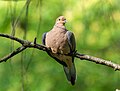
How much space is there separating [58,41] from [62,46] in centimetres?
5

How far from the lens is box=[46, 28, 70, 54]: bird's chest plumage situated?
1.48 meters

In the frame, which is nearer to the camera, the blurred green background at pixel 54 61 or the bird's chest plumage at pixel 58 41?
the bird's chest plumage at pixel 58 41

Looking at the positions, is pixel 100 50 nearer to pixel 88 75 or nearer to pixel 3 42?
pixel 88 75

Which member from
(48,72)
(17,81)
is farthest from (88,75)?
(17,81)

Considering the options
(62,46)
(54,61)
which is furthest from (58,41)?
(54,61)

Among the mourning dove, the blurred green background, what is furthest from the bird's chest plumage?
the blurred green background

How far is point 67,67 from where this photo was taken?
1.60 meters

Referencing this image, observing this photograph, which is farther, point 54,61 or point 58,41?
point 54,61

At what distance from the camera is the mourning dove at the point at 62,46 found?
148 centimetres

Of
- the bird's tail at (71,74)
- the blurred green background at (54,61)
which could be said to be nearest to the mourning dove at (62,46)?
the bird's tail at (71,74)

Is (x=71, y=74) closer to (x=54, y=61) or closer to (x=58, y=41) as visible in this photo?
(x=58, y=41)

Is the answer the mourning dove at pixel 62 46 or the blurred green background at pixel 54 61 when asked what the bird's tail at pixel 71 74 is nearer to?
the mourning dove at pixel 62 46

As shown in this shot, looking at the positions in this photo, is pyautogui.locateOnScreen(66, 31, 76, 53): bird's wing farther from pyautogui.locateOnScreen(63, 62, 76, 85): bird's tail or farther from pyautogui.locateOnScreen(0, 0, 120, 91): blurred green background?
pyautogui.locateOnScreen(0, 0, 120, 91): blurred green background

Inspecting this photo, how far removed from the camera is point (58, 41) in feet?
5.07
